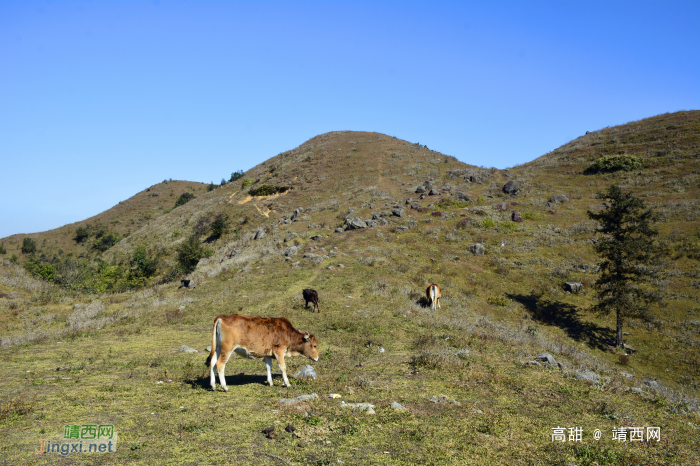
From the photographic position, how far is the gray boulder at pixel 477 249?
38.2 m

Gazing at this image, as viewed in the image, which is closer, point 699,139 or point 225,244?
point 225,244

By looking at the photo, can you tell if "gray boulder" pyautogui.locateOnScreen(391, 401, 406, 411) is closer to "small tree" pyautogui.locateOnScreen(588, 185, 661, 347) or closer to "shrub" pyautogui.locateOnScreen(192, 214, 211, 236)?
"small tree" pyautogui.locateOnScreen(588, 185, 661, 347)

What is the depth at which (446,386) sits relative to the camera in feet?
36.5

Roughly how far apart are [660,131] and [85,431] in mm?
87201

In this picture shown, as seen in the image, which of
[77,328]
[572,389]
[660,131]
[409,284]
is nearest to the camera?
[572,389]

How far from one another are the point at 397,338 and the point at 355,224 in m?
25.6

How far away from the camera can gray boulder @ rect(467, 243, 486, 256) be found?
3822cm

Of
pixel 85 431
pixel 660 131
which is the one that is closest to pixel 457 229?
pixel 85 431

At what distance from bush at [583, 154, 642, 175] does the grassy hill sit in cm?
85

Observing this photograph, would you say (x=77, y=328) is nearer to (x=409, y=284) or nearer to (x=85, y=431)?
(x=85, y=431)

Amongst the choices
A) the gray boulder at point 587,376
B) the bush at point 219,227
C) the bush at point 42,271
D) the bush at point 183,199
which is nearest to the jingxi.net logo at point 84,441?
the gray boulder at point 587,376

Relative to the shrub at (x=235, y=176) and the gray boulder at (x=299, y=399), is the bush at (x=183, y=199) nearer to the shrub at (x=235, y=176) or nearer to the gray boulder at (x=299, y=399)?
the shrub at (x=235, y=176)

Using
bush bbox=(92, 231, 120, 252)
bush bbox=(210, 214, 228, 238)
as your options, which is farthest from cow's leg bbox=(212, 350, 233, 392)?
bush bbox=(92, 231, 120, 252)

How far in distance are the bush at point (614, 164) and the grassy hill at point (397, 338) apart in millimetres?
853
